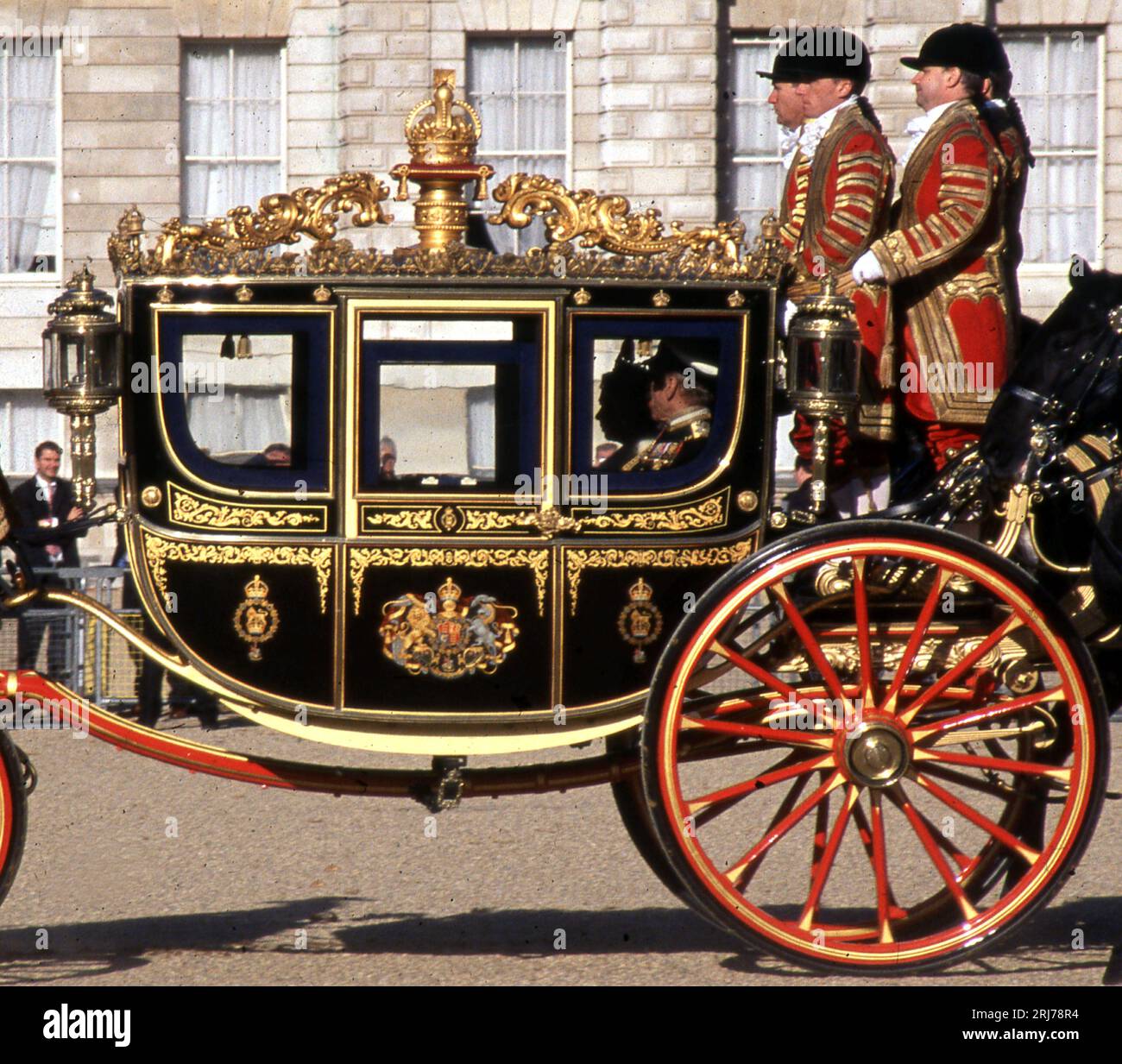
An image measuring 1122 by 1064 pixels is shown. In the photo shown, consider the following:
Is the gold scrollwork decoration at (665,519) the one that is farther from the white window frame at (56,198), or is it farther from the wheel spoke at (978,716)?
the white window frame at (56,198)

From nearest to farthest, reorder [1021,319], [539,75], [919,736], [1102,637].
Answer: [919,736] < [1102,637] < [1021,319] < [539,75]

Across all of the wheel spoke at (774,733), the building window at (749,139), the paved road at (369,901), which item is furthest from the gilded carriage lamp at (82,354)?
the building window at (749,139)

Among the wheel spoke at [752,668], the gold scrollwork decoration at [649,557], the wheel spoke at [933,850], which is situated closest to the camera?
the wheel spoke at [752,668]

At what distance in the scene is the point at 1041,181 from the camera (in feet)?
54.6

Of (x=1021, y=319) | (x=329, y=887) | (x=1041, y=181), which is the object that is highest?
(x=1041, y=181)

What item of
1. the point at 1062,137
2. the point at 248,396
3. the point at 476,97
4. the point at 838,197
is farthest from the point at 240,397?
the point at 1062,137

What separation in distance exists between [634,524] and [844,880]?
70.2 inches

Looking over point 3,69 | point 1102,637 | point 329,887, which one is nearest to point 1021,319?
point 1102,637

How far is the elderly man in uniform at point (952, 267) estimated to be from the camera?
16.0ft

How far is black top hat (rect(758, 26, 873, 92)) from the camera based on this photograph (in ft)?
16.8

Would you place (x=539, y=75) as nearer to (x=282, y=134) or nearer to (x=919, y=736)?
(x=282, y=134)

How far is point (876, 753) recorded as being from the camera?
4523 mm

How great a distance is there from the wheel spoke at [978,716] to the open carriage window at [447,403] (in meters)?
1.10

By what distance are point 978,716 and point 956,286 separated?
44.1 inches
